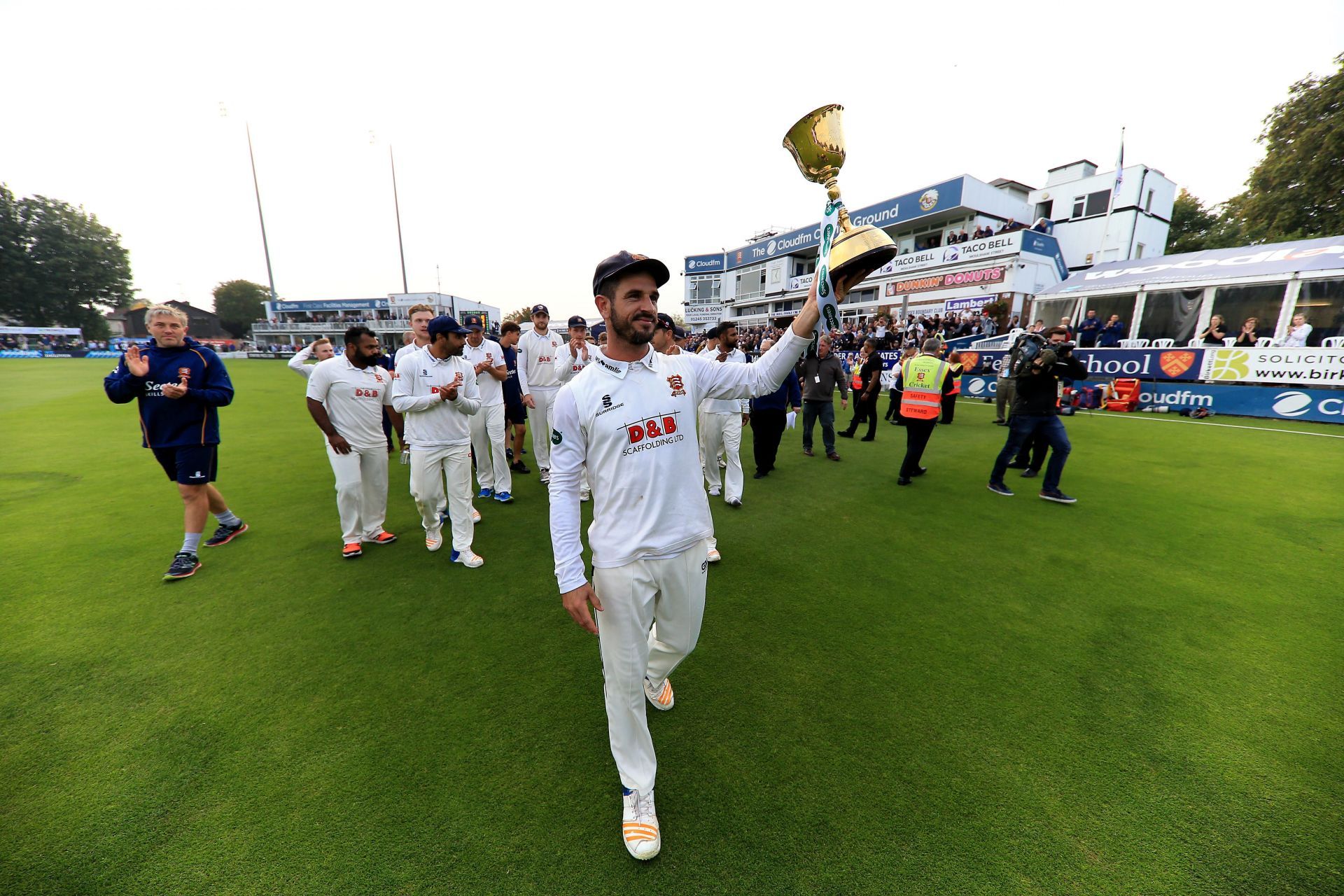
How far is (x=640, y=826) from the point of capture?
2.12 meters

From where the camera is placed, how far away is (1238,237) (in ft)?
108

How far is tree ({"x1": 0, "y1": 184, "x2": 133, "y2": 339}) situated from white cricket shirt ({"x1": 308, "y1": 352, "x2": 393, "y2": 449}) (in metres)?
80.3

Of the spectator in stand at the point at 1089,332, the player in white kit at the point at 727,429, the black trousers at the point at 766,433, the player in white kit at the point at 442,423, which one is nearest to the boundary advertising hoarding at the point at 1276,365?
the spectator in stand at the point at 1089,332

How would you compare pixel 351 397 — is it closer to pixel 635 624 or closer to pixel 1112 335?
pixel 635 624

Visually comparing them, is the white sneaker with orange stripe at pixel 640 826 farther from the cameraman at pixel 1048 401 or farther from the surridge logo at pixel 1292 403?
the surridge logo at pixel 1292 403

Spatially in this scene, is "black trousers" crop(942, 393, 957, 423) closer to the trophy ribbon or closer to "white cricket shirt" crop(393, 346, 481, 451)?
"white cricket shirt" crop(393, 346, 481, 451)

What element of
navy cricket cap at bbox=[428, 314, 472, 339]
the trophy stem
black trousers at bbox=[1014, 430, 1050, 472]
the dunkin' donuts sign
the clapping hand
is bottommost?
black trousers at bbox=[1014, 430, 1050, 472]

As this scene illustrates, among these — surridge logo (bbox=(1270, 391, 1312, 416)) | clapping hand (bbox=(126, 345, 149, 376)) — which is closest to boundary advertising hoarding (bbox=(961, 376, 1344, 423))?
surridge logo (bbox=(1270, 391, 1312, 416))

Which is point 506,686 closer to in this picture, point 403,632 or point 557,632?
point 557,632

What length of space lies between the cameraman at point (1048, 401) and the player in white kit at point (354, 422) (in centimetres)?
734

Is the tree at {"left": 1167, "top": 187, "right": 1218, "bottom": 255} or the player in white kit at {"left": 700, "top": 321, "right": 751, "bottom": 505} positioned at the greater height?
the tree at {"left": 1167, "top": 187, "right": 1218, "bottom": 255}

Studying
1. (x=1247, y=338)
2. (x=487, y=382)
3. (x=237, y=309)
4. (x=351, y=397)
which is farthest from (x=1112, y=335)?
(x=237, y=309)

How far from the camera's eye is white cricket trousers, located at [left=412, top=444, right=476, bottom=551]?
4805 millimetres

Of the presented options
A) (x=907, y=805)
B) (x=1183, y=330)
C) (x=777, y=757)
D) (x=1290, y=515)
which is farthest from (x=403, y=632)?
(x=1183, y=330)
